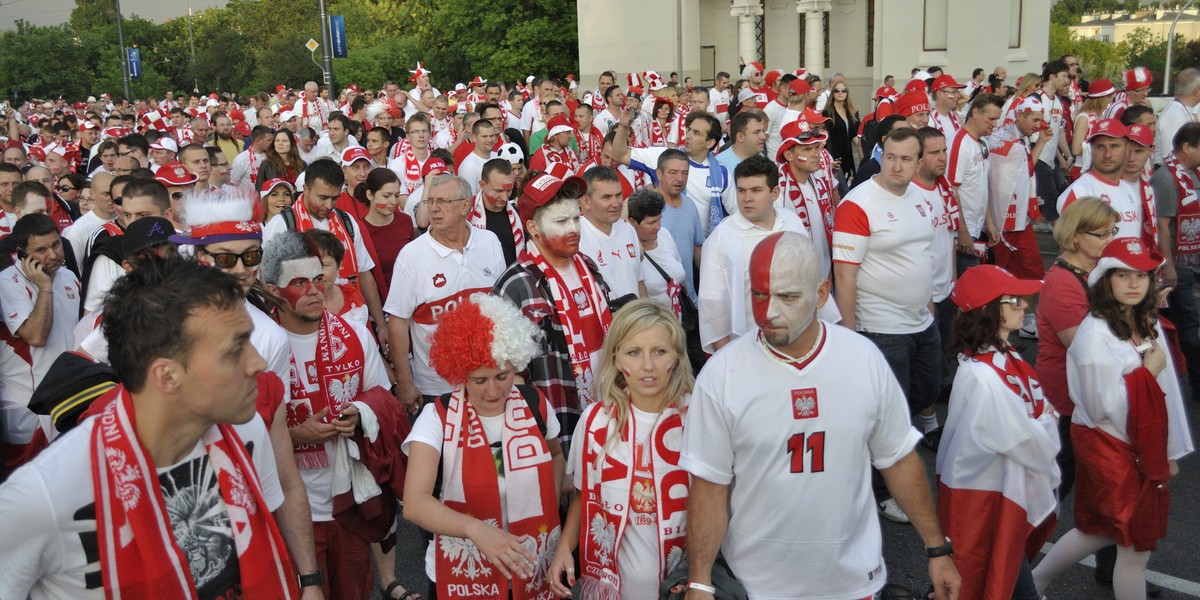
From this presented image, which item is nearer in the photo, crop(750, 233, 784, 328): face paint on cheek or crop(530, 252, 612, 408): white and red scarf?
crop(750, 233, 784, 328): face paint on cheek

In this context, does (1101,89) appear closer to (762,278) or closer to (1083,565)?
(1083,565)

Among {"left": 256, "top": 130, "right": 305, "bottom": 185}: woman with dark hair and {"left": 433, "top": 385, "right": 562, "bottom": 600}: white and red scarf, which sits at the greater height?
{"left": 256, "top": 130, "right": 305, "bottom": 185}: woman with dark hair

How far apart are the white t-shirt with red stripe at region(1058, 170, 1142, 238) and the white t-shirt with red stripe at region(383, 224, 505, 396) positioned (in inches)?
160

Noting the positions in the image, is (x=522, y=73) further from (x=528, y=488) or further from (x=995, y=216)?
(x=528, y=488)

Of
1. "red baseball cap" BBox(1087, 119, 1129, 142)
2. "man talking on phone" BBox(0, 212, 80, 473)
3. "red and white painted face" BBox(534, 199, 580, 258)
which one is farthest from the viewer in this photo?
"red baseball cap" BBox(1087, 119, 1129, 142)

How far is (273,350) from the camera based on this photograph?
3.55 meters

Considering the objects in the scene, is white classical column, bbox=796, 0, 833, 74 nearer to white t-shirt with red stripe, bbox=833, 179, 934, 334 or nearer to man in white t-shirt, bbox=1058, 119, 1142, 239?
man in white t-shirt, bbox=1058, 119, 1142, 239

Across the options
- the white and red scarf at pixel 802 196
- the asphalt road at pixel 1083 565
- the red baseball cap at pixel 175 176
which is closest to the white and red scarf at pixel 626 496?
the asphalt road at pixel 1083 565

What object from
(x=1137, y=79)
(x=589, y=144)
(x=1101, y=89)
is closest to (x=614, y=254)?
(x=589, y=144)

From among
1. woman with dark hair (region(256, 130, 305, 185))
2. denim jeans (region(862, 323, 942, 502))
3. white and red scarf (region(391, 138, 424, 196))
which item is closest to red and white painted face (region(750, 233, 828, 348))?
denim jeans (region(862, 323, 942, 502))

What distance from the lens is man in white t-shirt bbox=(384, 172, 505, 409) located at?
Result: 17.9 ft

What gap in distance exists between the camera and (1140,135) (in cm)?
665

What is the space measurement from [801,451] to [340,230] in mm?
4081

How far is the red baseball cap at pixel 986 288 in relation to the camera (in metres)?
4.11
